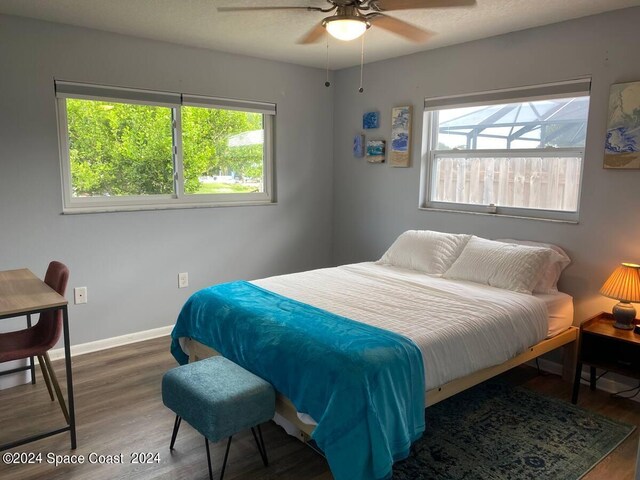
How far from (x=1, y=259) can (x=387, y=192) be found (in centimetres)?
310

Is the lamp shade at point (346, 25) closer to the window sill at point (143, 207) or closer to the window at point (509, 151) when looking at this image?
the window at point (509, 151)

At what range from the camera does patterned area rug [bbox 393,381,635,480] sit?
2.27 meters

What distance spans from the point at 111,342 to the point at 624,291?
356 centimetres

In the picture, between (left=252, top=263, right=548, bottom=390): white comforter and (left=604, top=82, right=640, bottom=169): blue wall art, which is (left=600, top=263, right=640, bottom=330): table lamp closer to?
(left=252, top=263, right=548, bottom=390): white comforter

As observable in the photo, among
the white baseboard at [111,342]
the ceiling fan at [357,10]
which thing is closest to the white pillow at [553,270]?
the ceiling fan at [357,10]

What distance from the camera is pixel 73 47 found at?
11.0ft

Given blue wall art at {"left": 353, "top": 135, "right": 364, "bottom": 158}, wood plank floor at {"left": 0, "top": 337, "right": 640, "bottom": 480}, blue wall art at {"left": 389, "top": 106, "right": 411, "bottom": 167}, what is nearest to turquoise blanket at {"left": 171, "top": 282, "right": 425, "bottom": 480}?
wood plank floor at {"left": 0, "top": 337, "right": 640, "bottom": 480}

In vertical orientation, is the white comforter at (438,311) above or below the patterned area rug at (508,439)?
above

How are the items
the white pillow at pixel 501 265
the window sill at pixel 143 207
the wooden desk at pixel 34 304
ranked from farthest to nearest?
the window sill at pixel 143 207 → the white pillow at pixel 501 265 → the wooden desk at pixel 34 304

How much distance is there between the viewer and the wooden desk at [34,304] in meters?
2.19

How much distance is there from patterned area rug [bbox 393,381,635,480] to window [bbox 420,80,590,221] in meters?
1.33

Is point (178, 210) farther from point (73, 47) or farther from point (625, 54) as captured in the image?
point (625, 54)

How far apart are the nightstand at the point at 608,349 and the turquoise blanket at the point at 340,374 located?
4.20 ft

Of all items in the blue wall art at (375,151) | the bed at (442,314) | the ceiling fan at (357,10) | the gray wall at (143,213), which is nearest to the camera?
the bed at (442,314)
